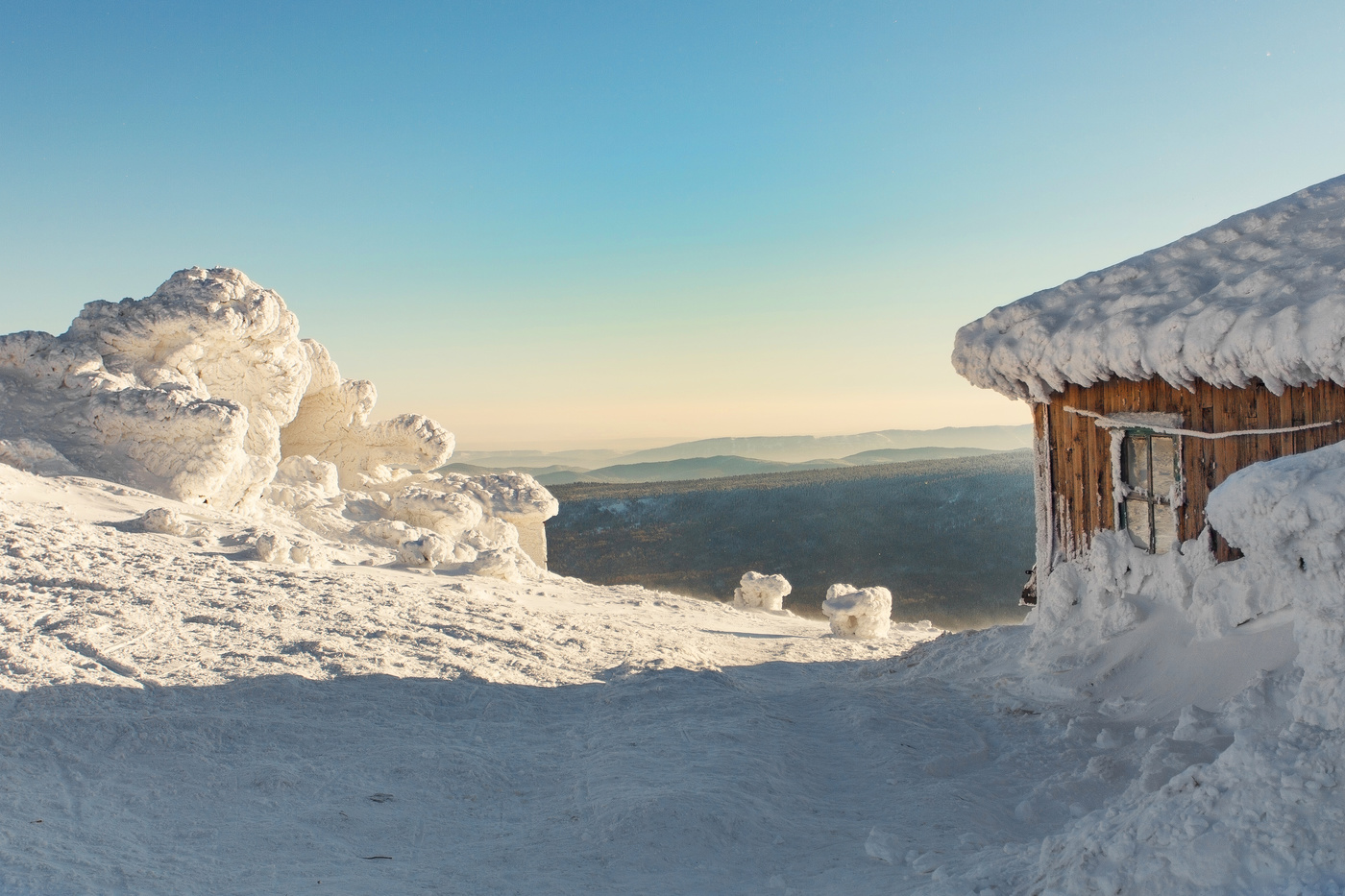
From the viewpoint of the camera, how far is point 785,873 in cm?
395

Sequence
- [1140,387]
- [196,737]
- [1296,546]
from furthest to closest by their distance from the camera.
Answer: [1140,387], [196,737], [1296,546]

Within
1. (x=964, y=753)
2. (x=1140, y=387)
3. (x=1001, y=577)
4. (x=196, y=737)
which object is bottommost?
(x=1001, y=577)

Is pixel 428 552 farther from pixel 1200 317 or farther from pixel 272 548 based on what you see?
pixel 1200 317

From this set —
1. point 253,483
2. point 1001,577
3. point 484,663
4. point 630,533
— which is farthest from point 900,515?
point 484,663

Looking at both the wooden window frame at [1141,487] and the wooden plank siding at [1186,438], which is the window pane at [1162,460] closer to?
the wooden window frame at [1141,487]

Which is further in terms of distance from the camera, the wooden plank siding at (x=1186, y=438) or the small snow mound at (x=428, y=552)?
the small snow mound at (x=428, y=552)

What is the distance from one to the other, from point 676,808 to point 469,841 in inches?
44.3

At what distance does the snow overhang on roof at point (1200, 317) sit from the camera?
518 cm

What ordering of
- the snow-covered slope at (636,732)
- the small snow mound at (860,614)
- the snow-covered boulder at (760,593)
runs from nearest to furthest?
1. the snow-covered slope at (636,732)
2. the small snow mound at (860,614)
3. the snow-covered boulder at (760,593)

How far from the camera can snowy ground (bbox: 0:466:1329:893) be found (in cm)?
397

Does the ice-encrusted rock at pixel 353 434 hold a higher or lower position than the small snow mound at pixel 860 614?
higher

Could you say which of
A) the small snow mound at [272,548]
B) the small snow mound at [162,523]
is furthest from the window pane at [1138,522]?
→ the small snow mound at [162,523]

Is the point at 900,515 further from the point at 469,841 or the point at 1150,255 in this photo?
the point at 469,841

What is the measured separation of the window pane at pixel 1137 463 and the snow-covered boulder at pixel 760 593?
8.29 m
